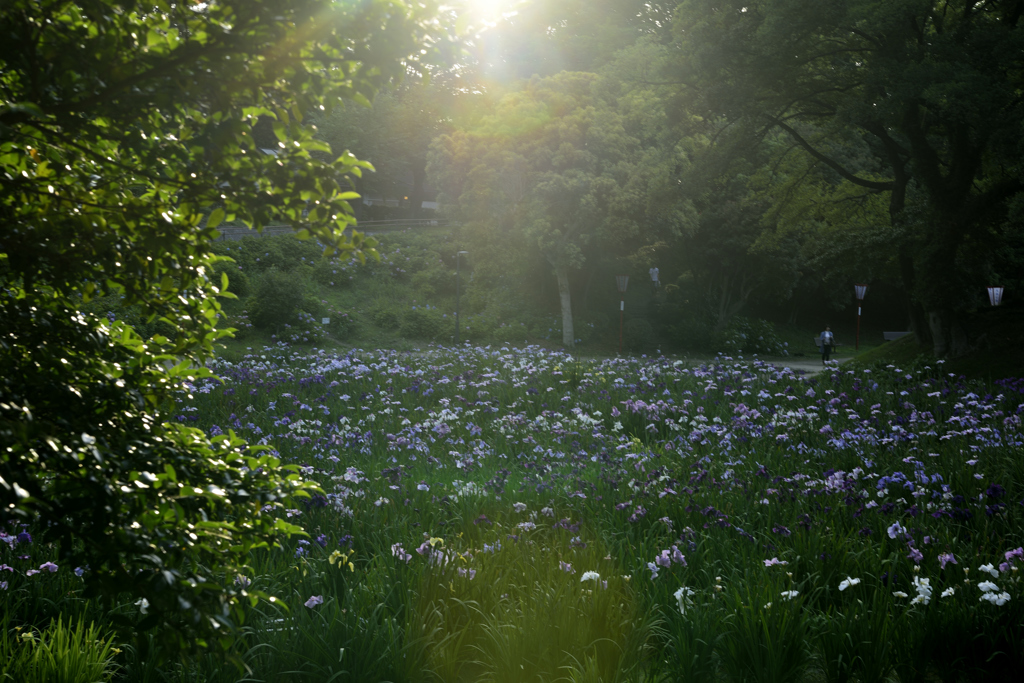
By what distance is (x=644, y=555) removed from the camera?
4.15 m

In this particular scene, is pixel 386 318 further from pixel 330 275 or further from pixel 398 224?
pixel 398 224

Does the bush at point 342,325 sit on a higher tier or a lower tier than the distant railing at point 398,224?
lower

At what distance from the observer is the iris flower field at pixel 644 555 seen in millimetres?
3301

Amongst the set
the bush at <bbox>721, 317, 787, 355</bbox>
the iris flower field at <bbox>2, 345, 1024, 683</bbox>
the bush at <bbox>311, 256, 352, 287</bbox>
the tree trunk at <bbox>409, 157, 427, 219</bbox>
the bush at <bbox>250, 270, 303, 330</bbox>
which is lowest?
the iris flower field at <bbox>2, 345, 1024, 683</bbox>

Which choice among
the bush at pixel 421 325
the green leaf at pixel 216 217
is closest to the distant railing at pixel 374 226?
the bush at pixel 421 325

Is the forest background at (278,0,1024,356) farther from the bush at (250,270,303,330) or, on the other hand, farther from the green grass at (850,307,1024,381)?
the bush at (250,270,303,330)

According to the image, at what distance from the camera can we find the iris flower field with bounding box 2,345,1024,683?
330cm

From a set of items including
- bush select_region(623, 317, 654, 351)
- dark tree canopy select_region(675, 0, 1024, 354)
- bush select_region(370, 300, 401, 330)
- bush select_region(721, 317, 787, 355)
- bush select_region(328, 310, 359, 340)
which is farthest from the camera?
bush select_region(721, 317, 787, 355)

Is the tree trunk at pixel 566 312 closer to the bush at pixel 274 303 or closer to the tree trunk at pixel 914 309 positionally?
the bush at pixel 274 303

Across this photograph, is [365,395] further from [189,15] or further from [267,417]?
[189,15]

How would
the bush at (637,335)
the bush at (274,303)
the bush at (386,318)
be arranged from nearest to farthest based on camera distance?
the bush at (274,303) < the bush at (386,318) < the bush at (637,335)

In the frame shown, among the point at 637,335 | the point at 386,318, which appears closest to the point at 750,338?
the point at 637,335

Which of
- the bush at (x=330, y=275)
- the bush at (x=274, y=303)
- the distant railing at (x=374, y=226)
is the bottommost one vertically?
the bush at (x=274, y=303)

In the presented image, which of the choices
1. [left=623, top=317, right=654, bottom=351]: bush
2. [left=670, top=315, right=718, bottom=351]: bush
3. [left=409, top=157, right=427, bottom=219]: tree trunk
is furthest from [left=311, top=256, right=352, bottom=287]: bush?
[left=409, top=157, right=427, bottom=219]: tree trunk
